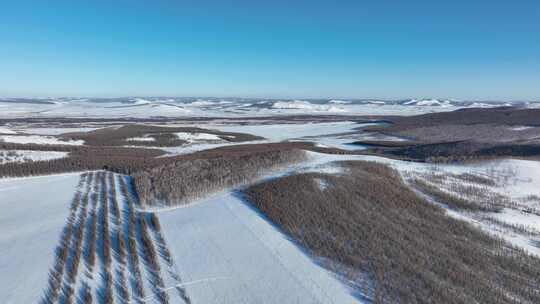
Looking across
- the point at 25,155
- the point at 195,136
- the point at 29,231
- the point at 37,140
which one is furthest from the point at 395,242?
the point at 37,140

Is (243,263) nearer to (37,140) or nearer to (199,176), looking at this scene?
(199,176)

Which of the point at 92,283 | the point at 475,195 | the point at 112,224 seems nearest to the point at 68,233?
the point at 112,224

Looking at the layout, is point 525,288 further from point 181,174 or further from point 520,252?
point 181,174

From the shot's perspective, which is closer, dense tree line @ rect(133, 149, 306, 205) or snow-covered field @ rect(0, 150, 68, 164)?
dense tree line @ rect(133, 149, 306, 205)

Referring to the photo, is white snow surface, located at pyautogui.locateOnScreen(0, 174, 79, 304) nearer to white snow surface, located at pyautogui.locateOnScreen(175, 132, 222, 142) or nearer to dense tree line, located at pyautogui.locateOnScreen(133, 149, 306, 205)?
dense tree line, located at pyautogui.locateOnScreen(133, 149, 306, 205)

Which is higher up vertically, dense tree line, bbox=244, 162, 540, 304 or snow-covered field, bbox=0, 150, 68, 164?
dense tree line, bbox=244, 162, 540, 304

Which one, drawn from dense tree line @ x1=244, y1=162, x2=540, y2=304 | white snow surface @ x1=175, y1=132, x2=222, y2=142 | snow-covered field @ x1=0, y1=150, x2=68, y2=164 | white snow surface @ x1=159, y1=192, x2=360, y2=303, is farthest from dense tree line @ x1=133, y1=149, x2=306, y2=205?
white snow surface @ x1=175, y1=132, x2=222, y2=142

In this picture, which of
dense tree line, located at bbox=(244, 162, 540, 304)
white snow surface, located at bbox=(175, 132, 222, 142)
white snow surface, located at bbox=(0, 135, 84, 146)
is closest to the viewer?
dense tree line, located at bbox=(244, 162, 540, 304)
